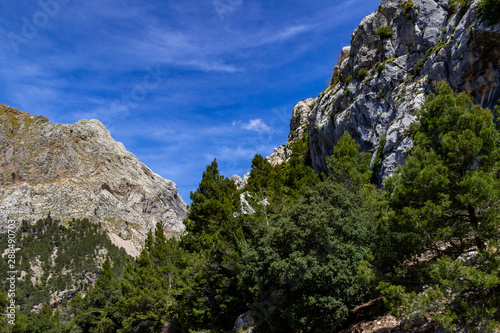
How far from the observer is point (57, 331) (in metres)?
59.4

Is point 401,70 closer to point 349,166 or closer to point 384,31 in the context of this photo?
point 384,31

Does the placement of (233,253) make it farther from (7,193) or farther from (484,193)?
(7,193)

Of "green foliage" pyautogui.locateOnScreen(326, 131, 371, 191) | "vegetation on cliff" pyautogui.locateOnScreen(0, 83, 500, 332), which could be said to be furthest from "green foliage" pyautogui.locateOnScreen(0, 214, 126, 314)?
"vegetation on cliff" pyautogui.locateOnScreen(0, 83, 500, 332)

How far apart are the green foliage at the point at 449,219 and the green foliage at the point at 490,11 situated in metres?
20.0

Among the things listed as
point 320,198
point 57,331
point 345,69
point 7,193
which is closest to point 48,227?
point 7,193

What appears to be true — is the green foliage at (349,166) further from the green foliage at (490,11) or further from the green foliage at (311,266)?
the green foliage at (311,266)

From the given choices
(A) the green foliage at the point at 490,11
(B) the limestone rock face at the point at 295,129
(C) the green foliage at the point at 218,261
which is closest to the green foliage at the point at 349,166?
(C) the green foliage at the point at 218,261

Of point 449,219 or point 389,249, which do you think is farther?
point 389,249

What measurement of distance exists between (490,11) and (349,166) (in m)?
19.5

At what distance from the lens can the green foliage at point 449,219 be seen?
1012 cm

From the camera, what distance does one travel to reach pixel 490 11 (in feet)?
88.9

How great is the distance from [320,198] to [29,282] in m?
163

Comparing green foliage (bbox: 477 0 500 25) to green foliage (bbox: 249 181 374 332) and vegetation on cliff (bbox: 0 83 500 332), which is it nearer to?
vegetation on cliff (bbox: 0 83 500 332)

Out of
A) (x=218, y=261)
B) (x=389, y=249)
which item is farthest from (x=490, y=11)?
(x=218, y=261)
